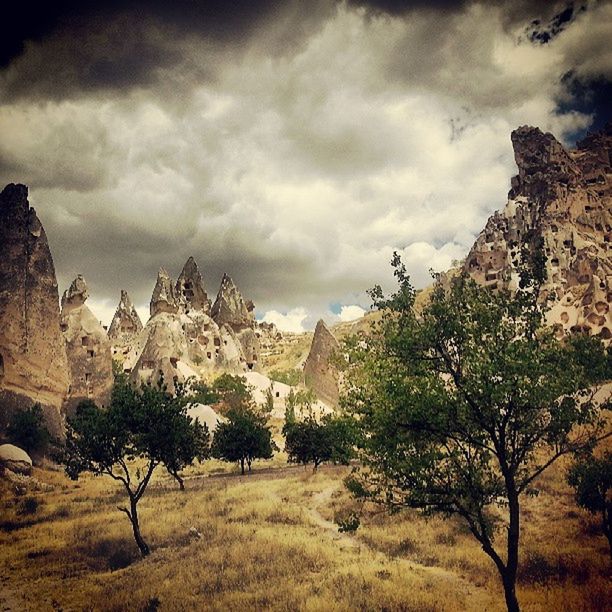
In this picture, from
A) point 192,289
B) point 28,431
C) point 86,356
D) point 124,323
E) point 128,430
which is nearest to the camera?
point 128,430

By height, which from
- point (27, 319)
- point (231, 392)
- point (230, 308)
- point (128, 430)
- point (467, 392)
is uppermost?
point (230, 308)

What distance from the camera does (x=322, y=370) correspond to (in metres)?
77.9

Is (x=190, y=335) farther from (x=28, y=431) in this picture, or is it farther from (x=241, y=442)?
(x=241, y=442)

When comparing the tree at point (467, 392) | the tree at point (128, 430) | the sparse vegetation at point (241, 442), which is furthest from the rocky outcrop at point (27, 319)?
the tree at point (467, 392)

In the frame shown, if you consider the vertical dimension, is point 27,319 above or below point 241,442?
above

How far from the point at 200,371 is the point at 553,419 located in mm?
75829

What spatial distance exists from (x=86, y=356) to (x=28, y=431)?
18636mm

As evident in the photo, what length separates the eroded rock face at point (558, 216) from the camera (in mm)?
79375

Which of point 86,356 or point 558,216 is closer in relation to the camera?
point 86,356

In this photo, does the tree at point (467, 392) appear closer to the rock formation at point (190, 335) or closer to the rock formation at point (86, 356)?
the rock formation at point (86, 356)

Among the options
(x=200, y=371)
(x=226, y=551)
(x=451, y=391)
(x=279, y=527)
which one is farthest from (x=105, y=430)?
(x=200, y=371)

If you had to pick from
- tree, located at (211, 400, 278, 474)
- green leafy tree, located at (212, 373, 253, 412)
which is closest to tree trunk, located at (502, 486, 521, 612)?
tree, located at (211, 400, 278, 474)

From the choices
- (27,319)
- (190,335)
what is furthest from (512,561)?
(190,335)

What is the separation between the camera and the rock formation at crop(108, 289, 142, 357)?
119 metres
